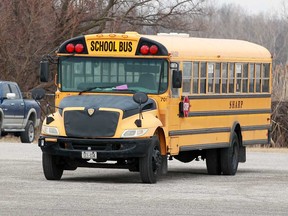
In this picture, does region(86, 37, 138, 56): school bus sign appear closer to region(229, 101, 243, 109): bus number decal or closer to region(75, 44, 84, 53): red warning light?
region(75, 44, 84, 53): red warning light

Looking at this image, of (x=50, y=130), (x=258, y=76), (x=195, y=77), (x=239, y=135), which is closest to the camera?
(x=50, y=130)

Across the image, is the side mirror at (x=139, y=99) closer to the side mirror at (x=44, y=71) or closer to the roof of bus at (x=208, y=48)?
the roof of bus at (x=208, y=48)

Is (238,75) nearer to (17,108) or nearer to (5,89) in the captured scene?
(5,89)

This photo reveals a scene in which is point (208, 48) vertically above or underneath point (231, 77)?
above

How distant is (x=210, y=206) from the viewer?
14688 millimetres

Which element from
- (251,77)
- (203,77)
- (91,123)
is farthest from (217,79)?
(91,123)

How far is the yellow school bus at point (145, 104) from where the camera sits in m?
18.0

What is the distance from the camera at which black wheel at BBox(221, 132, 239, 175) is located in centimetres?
2138

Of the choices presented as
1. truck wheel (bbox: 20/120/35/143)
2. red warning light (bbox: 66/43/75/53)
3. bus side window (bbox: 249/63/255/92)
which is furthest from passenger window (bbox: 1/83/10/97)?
red warning light (bbox: 66/43/75/53)

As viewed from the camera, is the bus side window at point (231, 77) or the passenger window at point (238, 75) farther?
the passenger window at point (238, 75)

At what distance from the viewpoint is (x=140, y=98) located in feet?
59.1

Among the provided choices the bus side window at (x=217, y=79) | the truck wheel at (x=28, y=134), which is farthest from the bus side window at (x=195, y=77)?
the truck wheel at (x=28, y=134)

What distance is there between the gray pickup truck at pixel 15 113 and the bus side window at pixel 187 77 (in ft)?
44.2

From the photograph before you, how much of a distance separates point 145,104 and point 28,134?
54.9 ft
